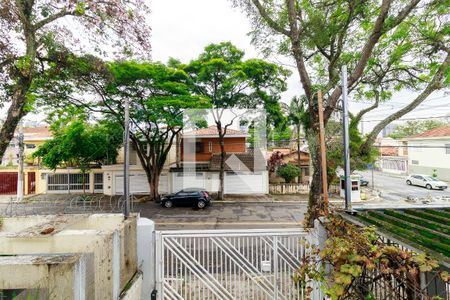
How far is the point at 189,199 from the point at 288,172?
29.3ft

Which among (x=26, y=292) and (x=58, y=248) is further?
(x=58, y=248)

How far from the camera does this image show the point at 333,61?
6812mm

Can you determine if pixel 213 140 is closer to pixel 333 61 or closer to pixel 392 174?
pixel 333 61

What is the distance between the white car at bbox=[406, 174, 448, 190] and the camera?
19.7 meters

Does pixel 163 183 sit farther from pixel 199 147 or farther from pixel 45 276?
pixel 45 276

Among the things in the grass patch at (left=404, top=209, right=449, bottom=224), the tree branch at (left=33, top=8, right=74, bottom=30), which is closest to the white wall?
the grass patch at (left=404, top=209, right=449, bottom=224)

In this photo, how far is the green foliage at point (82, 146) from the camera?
1662cm

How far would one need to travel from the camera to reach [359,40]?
775cm

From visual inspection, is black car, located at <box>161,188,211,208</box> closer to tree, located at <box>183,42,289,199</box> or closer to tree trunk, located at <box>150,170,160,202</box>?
tree trunk, located at <box>150,170,160,202</box>

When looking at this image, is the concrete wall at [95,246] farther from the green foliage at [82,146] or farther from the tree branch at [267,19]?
the green foliage at [82,146]

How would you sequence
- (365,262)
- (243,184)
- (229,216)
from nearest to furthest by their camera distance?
(365,262) < (229,216) < (243,184)

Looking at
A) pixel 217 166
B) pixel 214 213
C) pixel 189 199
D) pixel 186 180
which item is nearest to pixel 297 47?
pixel 214 213

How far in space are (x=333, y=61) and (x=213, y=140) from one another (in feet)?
48.6

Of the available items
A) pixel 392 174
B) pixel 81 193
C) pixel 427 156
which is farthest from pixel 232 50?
pixel 392 174
